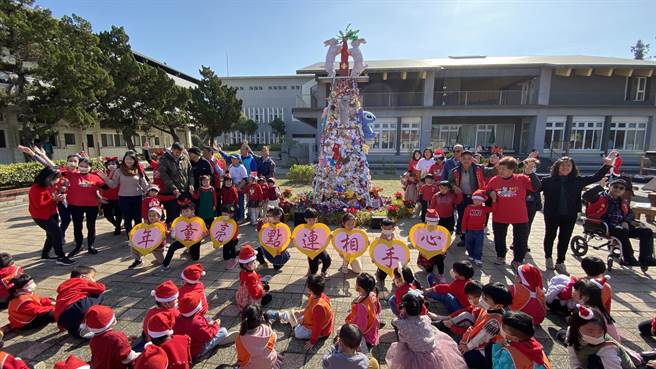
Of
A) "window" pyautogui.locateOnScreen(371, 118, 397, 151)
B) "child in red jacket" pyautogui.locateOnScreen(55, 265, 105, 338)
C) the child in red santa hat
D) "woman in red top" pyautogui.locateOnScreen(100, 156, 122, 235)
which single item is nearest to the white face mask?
the child in red santa hat

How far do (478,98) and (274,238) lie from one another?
2262 centimetres

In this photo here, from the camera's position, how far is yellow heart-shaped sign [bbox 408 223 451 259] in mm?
4316

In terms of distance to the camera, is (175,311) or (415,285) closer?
(175,311)

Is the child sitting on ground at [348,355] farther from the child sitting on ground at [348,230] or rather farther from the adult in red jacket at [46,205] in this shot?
the adult in red jacket at [46,205]

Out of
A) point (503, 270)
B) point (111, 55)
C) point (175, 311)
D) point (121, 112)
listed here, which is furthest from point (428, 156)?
point (111, 55)

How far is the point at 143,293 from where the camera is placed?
4086 millimetres

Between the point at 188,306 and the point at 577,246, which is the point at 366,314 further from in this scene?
the point at 577,246

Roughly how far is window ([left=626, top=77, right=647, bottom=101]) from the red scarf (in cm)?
2953

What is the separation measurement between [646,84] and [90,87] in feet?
123

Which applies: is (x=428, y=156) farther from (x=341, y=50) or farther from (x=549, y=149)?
(x=549, y=149)

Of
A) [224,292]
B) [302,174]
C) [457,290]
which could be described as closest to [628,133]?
[302,174]

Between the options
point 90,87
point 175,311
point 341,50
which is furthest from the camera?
point 90,87

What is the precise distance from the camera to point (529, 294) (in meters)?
3.12

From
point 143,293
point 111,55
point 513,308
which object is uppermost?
point 111,55
